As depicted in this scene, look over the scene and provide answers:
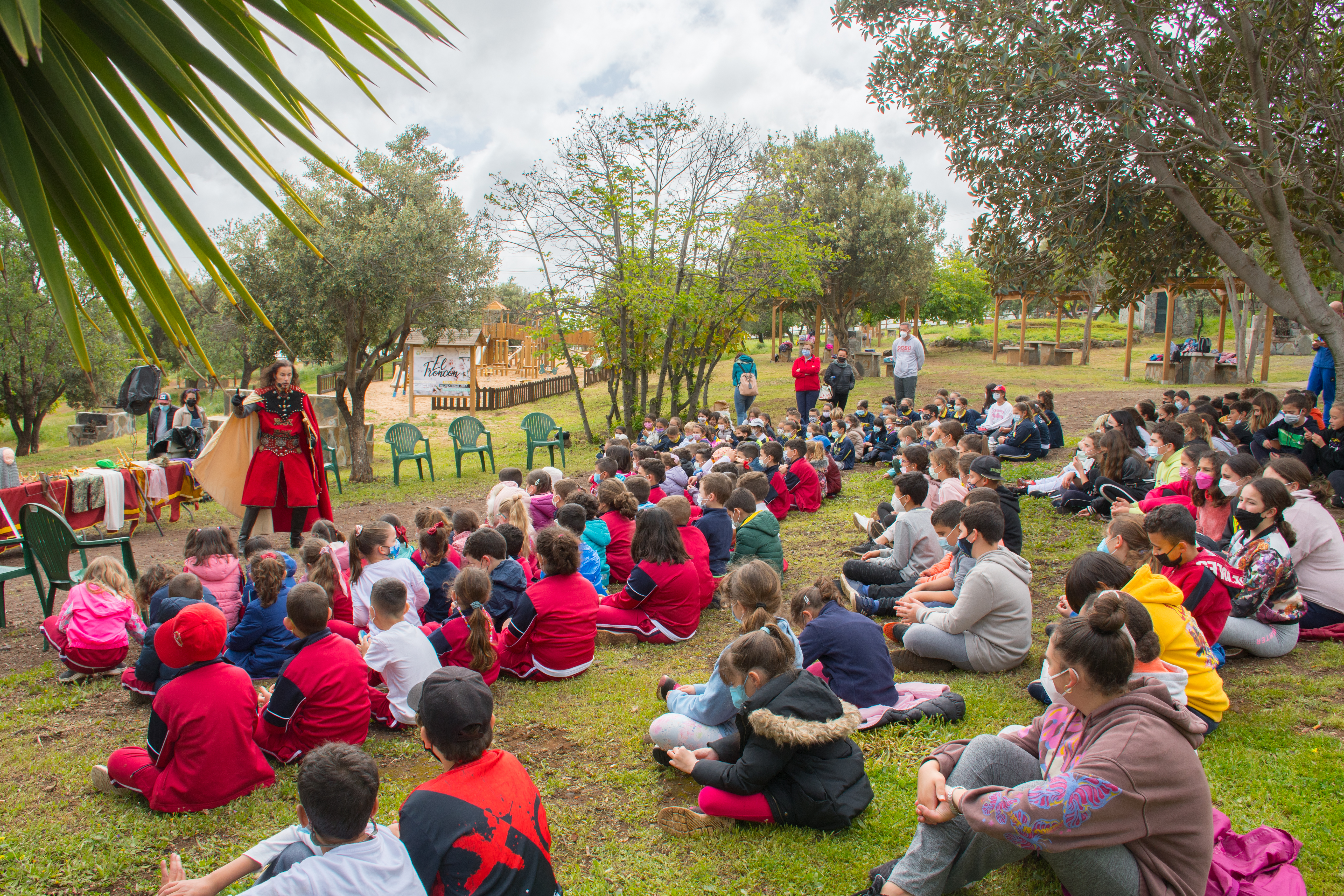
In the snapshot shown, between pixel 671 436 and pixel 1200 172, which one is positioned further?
pixel 671 436

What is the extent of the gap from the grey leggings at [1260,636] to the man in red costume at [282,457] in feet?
22.0

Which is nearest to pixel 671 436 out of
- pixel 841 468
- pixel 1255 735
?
pixel 841 468

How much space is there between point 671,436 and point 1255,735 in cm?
873

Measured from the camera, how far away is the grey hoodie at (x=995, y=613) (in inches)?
164

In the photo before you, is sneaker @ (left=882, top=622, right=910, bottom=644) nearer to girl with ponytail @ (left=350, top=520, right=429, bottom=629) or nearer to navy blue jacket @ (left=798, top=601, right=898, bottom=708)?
navy blue jacket @ (left=798, top=601, right=898, bottom=708)

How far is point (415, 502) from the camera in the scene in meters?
11.0

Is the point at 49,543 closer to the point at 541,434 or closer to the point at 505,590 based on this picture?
the point at 505,590

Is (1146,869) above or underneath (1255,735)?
above

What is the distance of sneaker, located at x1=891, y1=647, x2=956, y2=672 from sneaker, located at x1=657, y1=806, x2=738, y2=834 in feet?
5.54

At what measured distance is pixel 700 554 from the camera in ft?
18.4

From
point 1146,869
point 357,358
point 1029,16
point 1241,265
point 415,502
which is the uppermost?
point 1029,16

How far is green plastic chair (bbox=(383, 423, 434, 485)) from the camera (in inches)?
488

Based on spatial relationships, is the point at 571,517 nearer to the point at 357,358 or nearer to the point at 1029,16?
the point at 1029,16

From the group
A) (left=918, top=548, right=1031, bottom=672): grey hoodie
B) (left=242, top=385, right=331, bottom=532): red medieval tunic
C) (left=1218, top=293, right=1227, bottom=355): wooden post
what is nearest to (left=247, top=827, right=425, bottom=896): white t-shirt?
(left=918, top=548, right=1031, bottom=672): grey hoodie
